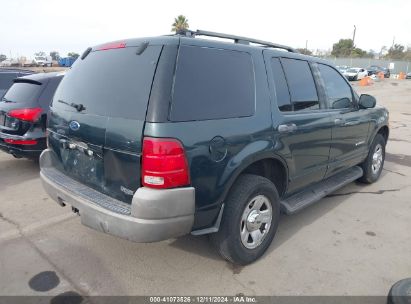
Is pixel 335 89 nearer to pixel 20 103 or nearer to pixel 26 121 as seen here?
pixel 26 121

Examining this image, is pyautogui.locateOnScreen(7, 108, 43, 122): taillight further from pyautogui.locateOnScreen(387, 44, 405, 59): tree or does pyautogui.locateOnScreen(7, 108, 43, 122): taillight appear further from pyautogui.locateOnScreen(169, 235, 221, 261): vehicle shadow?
pyautogui.locateOnScreen(387, 44, 405, 59): tree

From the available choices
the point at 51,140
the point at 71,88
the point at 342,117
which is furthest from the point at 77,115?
the point at 342,117

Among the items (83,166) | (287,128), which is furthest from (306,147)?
(83,166)

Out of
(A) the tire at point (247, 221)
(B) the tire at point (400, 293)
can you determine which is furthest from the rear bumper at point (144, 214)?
(B) the tire at point (400, 293)

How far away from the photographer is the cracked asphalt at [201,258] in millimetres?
2865

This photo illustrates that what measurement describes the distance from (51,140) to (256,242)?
2174mm

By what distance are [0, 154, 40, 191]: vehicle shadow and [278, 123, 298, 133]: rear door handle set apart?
4.03 m

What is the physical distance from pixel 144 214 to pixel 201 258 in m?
1.07

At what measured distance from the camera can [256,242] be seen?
10.5 feet

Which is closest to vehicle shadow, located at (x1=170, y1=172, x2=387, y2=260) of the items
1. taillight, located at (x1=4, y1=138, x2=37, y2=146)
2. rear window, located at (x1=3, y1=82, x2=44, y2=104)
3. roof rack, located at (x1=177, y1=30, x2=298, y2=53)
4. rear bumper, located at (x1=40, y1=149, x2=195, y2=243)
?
rear bumper, located at (x1=40, y1=149, x2=195, y2=243)

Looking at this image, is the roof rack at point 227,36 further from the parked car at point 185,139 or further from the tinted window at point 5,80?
the tinted window at point 5,80

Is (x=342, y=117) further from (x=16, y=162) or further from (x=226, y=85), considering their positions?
(x=16, y=162)

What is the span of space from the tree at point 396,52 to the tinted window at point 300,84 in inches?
3072

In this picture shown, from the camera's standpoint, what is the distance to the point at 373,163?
5395 millimetres
